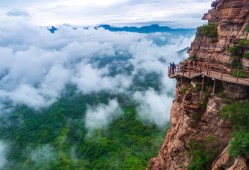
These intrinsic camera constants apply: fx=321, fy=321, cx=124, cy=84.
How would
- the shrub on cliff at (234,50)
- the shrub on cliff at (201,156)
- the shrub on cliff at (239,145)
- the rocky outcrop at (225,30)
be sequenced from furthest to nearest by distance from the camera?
the rocky outcrop at (225,30)
the shrub on cliff at (234,50)
the shrub on cliff at (201,156)
the shrub on cliff at (239,145)

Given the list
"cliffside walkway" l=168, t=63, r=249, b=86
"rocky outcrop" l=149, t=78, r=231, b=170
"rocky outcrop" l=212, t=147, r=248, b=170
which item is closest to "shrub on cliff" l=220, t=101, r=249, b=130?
"rocky outcrop" l=149, t=78, r=231, b=170

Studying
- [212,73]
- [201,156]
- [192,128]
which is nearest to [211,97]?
[212,73]

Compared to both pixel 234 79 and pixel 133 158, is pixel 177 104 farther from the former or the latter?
pixel 133 158

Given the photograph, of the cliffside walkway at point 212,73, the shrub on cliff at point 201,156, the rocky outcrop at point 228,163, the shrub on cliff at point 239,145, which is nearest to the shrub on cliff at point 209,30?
the cliffside walkway at point 212,73

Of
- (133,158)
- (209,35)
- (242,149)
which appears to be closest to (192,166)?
(242,149)

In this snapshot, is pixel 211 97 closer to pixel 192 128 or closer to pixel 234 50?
pixel 192 128

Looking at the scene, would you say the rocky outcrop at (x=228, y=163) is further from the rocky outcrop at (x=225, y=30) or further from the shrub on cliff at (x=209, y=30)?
the shrub on cliff at (x=209, y=30)

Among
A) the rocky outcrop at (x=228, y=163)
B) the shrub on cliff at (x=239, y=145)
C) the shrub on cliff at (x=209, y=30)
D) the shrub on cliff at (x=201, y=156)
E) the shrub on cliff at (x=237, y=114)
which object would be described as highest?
the shrub on cliff at (x=209, y=30)

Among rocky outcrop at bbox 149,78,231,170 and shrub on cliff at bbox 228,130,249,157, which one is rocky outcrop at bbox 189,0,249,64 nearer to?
rocky outcrop at bbox 149,78,231,170

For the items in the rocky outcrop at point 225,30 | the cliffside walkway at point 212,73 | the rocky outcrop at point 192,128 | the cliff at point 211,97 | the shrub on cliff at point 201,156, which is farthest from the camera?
the rocky outcrop at point 225,30
